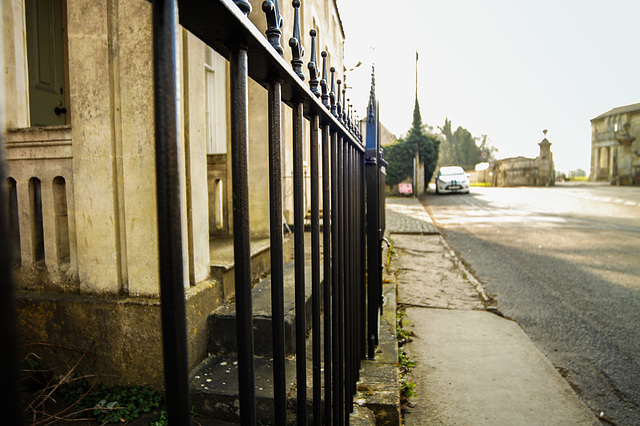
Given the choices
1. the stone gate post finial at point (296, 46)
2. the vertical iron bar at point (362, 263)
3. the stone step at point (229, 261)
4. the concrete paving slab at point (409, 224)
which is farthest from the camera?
the concrete paving slab at point (409, 224)

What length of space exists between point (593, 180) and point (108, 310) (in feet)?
195

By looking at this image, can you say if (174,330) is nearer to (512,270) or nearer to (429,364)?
(429,364)

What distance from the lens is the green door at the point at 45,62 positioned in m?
4.27

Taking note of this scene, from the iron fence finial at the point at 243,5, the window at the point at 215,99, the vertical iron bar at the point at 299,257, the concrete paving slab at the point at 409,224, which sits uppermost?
the window at the point at 215,99

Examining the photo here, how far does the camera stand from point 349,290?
6.72 feet

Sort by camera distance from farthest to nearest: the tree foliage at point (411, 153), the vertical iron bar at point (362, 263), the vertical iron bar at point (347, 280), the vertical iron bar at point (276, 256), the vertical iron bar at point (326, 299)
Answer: the tree foliage at point (411, 153)
the vertical iron bar at point (362, 263)
the vertical iron bar at point (347, 280)
the vertical iron bar at point (326, 299)
the vertical iron bar at point (276, 256)

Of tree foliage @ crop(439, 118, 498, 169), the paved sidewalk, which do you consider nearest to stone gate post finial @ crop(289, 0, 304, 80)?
the paved sidewalk

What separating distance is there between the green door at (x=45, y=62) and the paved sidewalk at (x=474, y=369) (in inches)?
171

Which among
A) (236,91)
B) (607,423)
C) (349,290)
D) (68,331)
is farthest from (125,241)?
(607,423)

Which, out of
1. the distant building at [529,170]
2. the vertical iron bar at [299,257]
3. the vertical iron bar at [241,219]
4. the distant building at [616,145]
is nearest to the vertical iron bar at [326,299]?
the vertical iron bar at [299,257]

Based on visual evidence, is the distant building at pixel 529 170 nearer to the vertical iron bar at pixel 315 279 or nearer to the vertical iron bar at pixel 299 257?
the vertical iron bar at pixel 315 279

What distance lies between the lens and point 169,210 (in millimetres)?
551

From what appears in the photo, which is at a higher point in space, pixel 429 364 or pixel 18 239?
pixel 18 239

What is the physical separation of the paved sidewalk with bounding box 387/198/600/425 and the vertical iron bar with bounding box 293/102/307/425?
145cm
